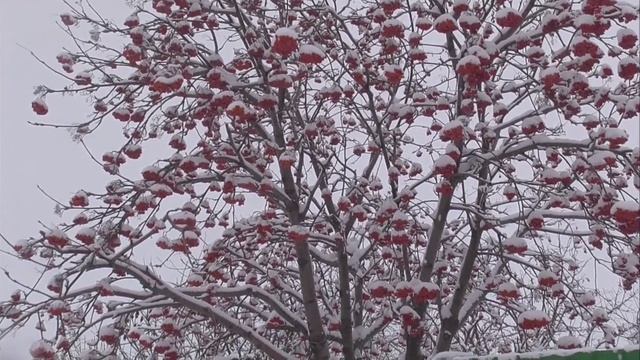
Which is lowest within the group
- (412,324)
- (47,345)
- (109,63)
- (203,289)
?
(47,345)

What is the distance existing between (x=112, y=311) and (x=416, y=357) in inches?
120

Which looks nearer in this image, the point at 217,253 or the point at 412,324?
the point at 412,324

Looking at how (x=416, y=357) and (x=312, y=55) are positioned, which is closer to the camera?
(x=312, y=55)

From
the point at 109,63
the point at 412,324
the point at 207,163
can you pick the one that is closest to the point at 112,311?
the point at 207,163

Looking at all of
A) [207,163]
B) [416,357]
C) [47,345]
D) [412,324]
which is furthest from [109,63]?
[416,357]

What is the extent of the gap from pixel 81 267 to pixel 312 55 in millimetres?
2634

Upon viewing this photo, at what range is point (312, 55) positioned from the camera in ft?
17.0

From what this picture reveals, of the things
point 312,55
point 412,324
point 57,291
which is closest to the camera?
point 312,55

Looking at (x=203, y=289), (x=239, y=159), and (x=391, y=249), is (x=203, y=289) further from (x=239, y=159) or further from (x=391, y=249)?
(x=391, y=249)

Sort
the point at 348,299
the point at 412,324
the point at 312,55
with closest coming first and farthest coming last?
the point at 312,55
the point at 412,324
the point at 348,299

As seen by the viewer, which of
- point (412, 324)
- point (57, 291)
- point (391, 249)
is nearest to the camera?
point (57, 291)

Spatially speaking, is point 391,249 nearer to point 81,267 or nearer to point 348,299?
point 348,299

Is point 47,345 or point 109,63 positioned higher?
point 109,63

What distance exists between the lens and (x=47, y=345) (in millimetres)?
5340
